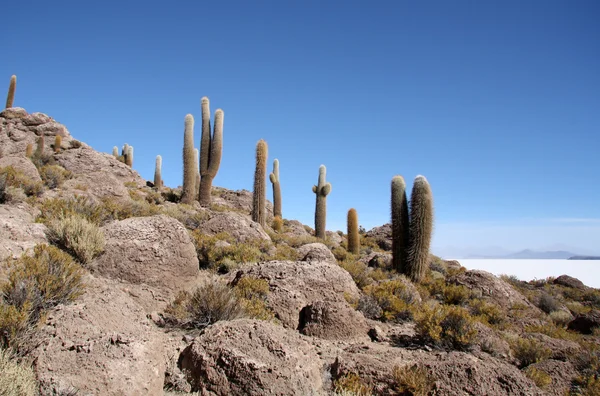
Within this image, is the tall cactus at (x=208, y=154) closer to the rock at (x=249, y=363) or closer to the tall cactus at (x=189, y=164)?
the tall cactus at (x=189, y=164)

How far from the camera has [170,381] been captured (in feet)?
14.0

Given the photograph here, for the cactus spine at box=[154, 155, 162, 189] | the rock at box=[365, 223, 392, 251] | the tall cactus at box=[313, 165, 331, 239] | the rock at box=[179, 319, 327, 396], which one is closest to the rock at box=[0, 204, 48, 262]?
the rock at box=[179, 319, 327, 396]

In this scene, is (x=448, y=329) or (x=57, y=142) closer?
(x=448, y=329)

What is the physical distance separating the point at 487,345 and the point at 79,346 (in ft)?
20.4

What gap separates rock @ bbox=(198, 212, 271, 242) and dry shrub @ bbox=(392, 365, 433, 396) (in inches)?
355

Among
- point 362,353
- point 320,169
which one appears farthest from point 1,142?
point 362,353

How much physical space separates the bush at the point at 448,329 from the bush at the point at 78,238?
5727 millimetres

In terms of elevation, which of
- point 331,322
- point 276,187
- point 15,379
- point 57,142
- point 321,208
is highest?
point 57,142

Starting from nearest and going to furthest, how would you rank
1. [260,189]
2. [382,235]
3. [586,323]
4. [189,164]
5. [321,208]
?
[586,323] < [260,189] < [189,164] < [321,208] < [382,235]

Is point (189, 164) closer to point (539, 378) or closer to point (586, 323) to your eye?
point (586, 323)

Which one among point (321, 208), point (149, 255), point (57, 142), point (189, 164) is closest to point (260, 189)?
point (189, 164)

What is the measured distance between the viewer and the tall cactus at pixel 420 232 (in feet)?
44.6

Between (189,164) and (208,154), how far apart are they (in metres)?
1.39

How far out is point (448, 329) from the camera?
264 inches
